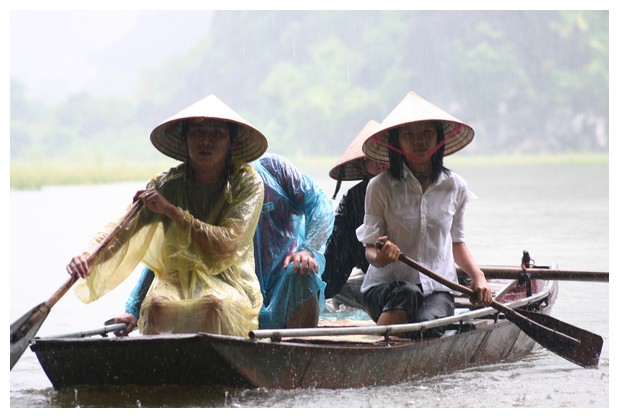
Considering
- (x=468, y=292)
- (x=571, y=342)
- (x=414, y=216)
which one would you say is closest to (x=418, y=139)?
(x=414, y=216)

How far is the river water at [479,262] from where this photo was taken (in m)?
3.41

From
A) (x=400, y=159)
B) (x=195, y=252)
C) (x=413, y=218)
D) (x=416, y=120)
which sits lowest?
(x=195, y=252)

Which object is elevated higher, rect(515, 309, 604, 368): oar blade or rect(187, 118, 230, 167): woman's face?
rect(187, 118, 230, 167): woman's face

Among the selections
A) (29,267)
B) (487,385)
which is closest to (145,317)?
(487,385)

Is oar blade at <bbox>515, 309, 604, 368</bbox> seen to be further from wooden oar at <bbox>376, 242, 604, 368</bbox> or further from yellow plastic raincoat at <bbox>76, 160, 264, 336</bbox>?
yellow plastic raincoat at <bbox>76, 160, 264, 336</bbox>

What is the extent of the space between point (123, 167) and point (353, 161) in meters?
17.9

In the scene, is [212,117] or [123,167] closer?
[212,117]

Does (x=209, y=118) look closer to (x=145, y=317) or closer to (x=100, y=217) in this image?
(x=145, y=317)

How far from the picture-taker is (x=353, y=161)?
456 cm

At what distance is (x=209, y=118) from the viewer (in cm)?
349

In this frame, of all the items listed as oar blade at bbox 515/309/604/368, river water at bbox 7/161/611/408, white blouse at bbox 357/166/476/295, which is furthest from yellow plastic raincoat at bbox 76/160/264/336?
oar blade at bbox 515/309/604/368

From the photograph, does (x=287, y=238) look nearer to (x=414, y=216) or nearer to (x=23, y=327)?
(x=414, y=216)

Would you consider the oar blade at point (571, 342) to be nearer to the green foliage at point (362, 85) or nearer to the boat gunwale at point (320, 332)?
the boat gunwale at point (320, 332)

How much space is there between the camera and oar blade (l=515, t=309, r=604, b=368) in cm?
398
